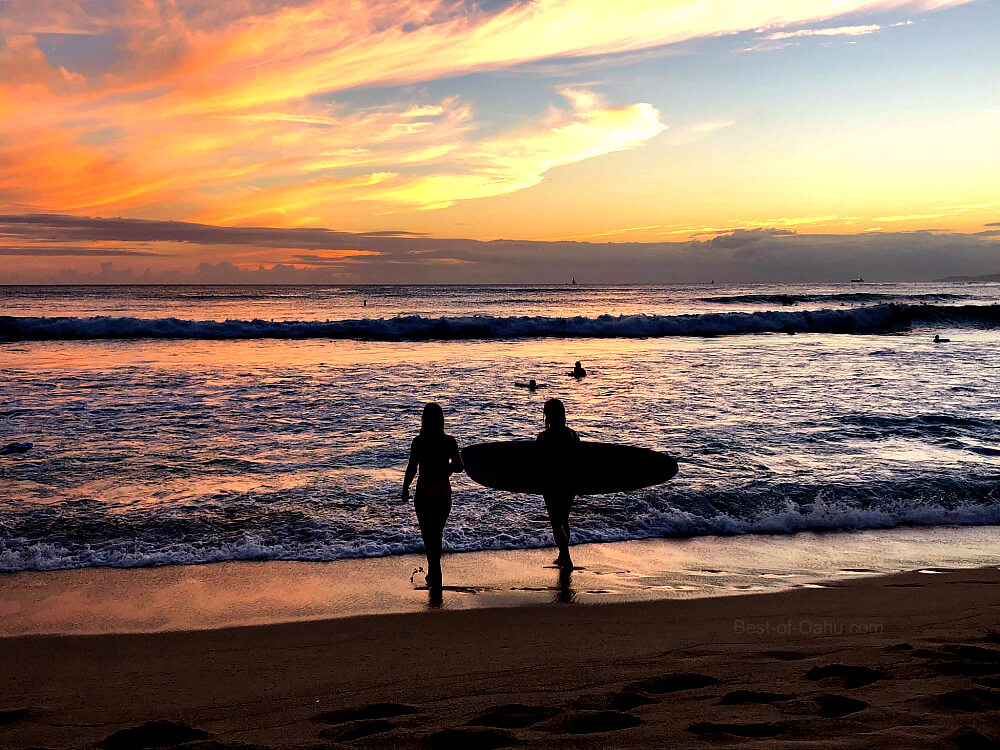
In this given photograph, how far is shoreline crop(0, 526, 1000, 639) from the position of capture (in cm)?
525

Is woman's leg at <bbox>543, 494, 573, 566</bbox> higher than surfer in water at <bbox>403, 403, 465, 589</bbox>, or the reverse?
surfer in water at <bbox>403, 403, 465, 589</bbox>

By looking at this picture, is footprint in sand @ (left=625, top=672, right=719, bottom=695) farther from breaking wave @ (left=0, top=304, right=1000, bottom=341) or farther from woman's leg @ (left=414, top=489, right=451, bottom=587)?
breaking wave @ (left=0, top=304, right=1000, bottom=341)

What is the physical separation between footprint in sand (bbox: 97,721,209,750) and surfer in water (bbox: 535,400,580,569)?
3.57 metres

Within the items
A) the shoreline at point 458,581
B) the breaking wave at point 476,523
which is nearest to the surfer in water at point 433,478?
the shoreline at point 458,581

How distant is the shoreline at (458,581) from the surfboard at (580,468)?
632 mm

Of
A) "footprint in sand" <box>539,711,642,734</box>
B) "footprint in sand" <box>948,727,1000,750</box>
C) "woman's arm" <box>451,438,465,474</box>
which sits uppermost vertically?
"woman's arm" <box>451,438,465,474</box>

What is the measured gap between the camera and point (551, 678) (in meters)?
4.07

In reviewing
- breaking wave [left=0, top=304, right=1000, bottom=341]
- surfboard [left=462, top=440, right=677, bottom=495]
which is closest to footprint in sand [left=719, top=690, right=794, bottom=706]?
surfboard [left=462, top=440, right=677, bottom=495]

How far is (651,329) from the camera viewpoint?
127ft

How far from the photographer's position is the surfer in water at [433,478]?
5914 millimetres

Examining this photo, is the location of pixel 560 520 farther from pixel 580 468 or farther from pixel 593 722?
pixel 593 722

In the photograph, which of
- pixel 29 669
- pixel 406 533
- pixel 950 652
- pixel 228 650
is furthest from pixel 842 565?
pixel 29 669

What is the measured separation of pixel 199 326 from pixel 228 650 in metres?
35.1

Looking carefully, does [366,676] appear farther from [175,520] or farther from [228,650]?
[175,520]
